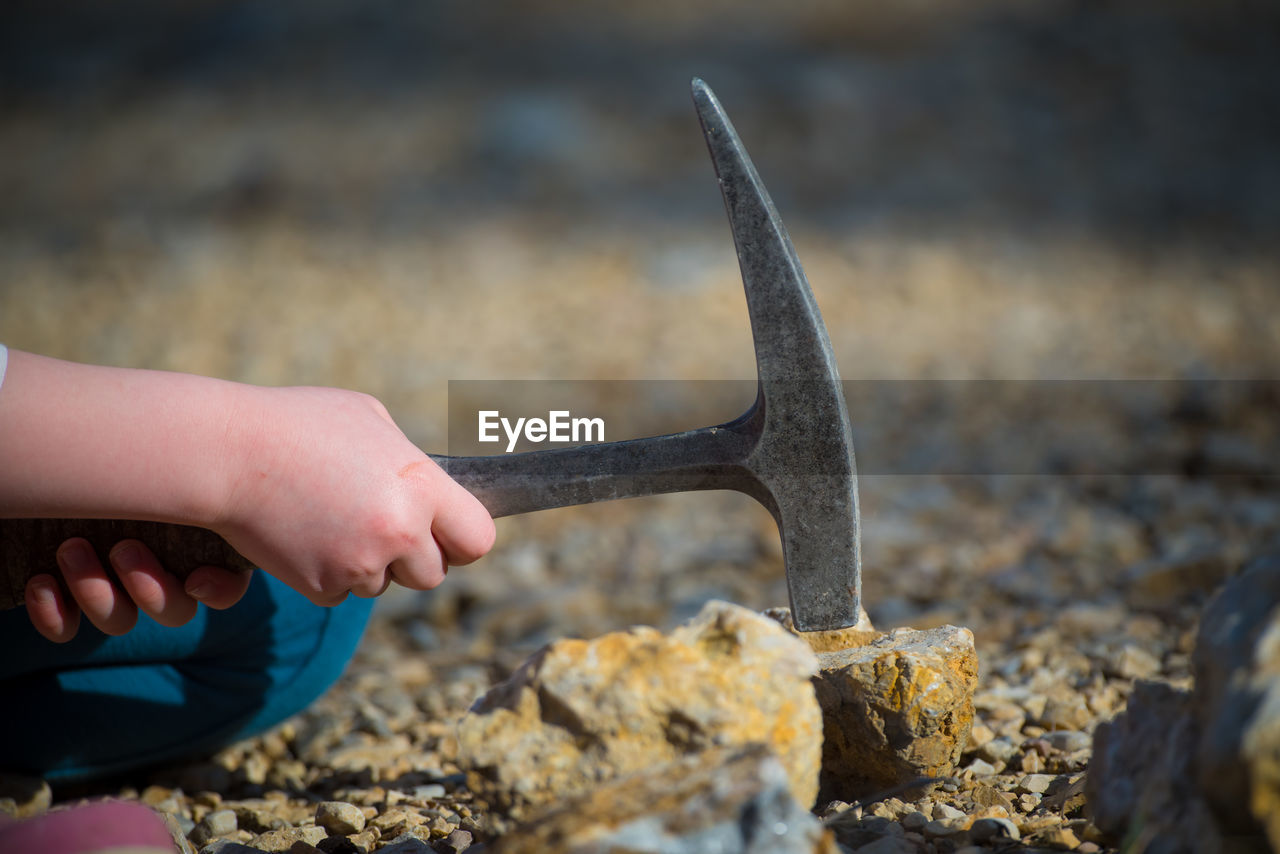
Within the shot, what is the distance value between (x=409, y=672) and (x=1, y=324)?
299 centimetres

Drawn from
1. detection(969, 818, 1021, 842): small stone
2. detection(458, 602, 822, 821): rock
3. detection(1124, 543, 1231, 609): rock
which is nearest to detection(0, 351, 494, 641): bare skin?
detection(458, 602, 822, 821): rock

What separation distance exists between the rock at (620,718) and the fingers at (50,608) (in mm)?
591

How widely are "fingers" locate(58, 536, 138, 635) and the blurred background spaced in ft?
4.39

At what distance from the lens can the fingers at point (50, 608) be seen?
120cm

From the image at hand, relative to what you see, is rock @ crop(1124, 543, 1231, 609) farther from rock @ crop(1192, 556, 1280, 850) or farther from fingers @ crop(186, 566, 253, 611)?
fingers @ crop(186, 566, 253, 611)

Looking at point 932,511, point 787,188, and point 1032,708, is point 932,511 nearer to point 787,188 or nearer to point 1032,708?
point 1032,708

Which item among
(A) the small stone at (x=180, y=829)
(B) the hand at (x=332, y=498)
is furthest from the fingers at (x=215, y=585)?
(A) the small stone at (x=180, y=829)

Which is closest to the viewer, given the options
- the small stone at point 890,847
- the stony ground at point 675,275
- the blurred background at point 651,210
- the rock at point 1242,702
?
the rock at point 1242,702

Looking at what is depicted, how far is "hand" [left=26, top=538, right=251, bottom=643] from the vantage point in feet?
3.88

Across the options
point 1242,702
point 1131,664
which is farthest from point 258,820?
point 1131,664

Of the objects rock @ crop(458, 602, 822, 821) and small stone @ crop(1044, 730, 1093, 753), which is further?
small stone @ crop(1044, 730, 1093, 753)

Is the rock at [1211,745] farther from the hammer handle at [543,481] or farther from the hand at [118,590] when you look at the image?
the hand at [118,590]

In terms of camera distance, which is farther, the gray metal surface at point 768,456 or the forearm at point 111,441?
the gray metal surface at point 768,456

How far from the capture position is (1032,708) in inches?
61.8
